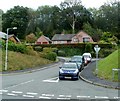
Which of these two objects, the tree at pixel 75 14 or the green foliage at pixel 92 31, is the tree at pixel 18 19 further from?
the green foliage at pixel 92 31

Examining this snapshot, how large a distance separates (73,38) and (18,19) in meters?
18.8

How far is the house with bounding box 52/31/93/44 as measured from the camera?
3039 inches

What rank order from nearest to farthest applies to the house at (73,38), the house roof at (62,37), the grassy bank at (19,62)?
1. the grassy bank at (19,62)
2. the house at (73,38)
3. the house roof at (62,37)

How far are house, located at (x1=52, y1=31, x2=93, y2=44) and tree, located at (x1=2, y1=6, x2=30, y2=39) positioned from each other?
11334mm

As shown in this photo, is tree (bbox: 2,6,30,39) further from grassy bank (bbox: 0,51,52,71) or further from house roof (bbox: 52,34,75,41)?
grassy bank (bbox: 0,51,52,71)

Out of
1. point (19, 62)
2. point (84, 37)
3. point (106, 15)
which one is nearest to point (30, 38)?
point (84, 37)

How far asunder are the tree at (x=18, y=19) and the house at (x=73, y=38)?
11334 mm

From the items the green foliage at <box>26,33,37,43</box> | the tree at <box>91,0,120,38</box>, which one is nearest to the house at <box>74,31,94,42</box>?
the tree at <box>91,0,120,38</box>

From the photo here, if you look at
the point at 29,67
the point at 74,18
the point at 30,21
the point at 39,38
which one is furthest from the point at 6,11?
the point at 29,67

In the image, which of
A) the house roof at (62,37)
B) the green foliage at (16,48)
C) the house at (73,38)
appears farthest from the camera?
the house roof at (62,37)

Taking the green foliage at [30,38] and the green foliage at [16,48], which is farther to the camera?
the green foliage at [30,38]

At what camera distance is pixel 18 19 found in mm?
84438

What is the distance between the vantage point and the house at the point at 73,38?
77.2 metres

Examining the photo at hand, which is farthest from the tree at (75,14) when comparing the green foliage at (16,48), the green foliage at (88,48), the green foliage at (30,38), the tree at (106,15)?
the green foliage at (16,48)
